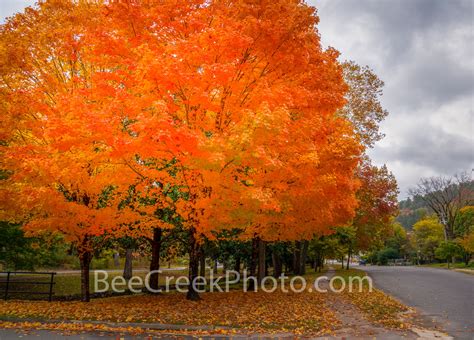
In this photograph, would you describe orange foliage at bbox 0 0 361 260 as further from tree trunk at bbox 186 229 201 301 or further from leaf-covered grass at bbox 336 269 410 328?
leaf-covered grass at bbox 336 269 410 328

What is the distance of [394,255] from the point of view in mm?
90438

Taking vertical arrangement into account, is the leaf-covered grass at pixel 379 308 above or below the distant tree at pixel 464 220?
below

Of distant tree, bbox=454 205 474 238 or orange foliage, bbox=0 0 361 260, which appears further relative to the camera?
distant tree, bbox=454 205 474 238

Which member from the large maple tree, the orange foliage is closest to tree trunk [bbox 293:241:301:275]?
the large maple tree

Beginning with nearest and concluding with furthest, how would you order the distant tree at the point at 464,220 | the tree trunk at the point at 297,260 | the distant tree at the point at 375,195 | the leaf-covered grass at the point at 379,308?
1. the leaf-covered grass at the point at 379,308
2. the distant tree at the point at 375,195
3. the tree trunk at the point at 297,260
4. the distant tree at the point at 464,220

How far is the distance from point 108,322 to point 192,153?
4813mm

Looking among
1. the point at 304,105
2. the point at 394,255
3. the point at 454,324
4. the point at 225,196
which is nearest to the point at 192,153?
the point at 225,196

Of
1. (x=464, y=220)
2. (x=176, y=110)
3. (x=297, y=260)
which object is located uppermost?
(x=176, y=110)

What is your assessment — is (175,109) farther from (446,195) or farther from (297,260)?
(446,195)

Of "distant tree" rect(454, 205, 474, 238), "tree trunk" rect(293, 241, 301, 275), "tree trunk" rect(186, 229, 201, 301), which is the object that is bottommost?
"tree trunk" rect(293, 241, 301, 275)

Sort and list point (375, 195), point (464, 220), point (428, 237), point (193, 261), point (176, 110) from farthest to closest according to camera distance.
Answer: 1. point (428, 237)
2. point (464, 220)
3. point (375, 195)
4. point (193, 261)
5. point (176, 110)

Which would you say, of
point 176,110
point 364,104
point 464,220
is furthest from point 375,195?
point 464,220

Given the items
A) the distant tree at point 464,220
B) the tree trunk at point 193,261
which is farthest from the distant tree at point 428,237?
the tree trunk at point 193,261

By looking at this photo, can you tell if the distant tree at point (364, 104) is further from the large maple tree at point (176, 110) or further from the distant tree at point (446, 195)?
the distant tree at point (446, 195)
